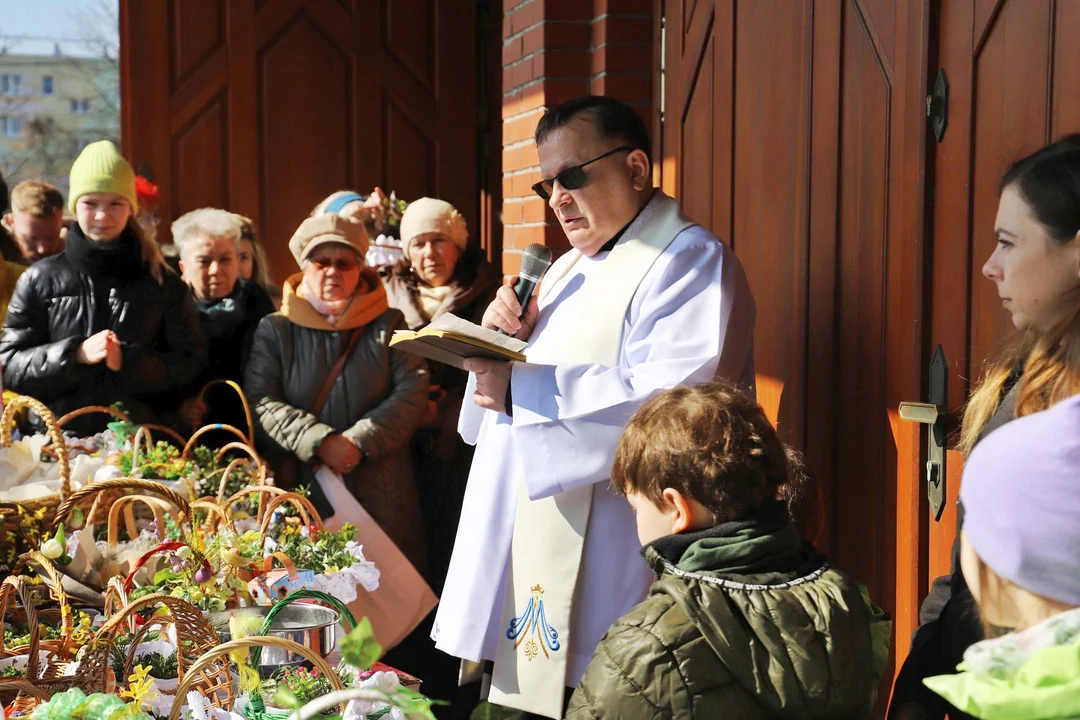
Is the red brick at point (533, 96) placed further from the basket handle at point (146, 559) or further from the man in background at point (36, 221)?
the basket handle at point (146, 559)

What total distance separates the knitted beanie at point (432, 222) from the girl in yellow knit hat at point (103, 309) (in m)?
0.99

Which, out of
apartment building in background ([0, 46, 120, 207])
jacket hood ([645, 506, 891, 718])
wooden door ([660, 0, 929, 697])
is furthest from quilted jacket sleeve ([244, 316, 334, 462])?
apartment building in background ([0, 46, 120, 207])

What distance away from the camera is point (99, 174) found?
14.5ft

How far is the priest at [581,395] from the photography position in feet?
8.83

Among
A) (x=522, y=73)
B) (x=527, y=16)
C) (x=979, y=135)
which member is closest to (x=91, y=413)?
(x=522, y=73)

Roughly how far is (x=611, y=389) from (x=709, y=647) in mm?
1010

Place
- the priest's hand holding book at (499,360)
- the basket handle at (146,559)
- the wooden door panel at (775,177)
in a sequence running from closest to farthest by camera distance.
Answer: the basket handle at (146,559)
the priest's hand holding book at (499,360)
the wooden door panel at (775,177)

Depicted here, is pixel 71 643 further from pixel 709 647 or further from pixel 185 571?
pixel 709 647

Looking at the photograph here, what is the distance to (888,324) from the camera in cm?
292

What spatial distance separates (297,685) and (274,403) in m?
2.67

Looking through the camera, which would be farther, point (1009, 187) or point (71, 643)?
point (71, 643)

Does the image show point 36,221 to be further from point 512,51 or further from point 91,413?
point 512,51

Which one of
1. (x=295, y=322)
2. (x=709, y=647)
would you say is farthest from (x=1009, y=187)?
(x=295, y=322)

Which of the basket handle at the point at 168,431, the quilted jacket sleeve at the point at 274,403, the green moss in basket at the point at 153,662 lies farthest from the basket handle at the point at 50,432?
the quilted jacket sleeve at the point at 274,403
